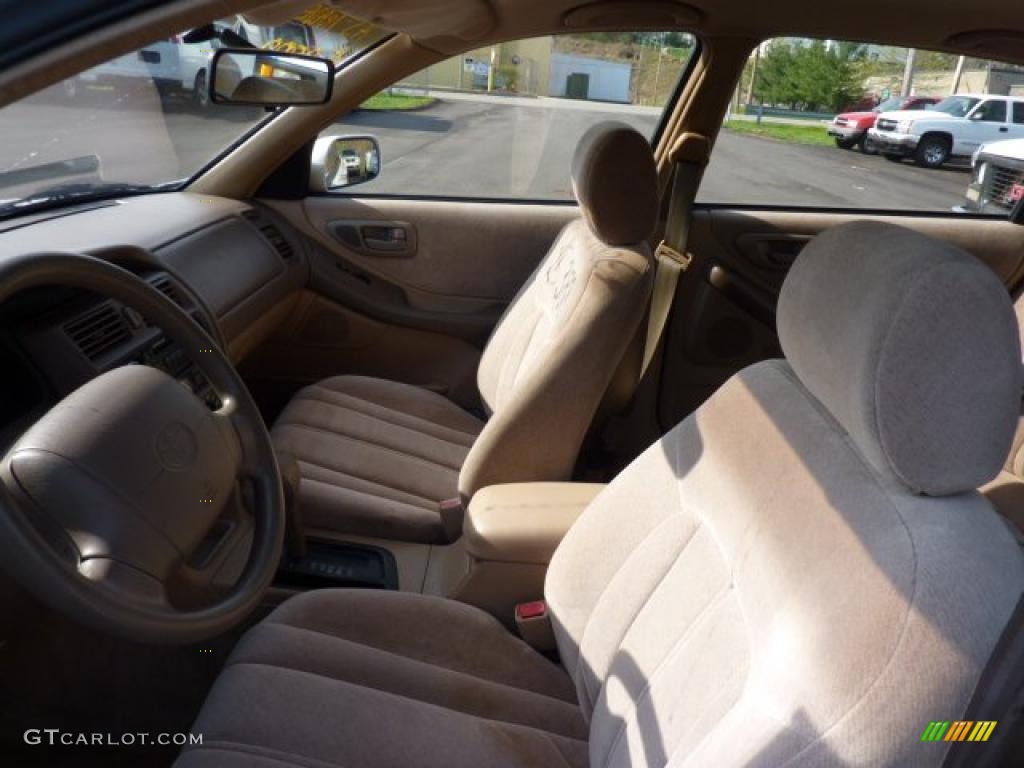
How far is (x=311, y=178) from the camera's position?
2.87m

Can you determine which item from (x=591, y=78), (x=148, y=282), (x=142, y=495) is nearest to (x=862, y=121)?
(x=591, y=78)

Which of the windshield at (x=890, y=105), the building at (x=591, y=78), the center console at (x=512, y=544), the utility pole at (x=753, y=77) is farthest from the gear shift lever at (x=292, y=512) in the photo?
the windshield at (x=890, y=105)

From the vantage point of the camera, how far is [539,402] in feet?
6.00

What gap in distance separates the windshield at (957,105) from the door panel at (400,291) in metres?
1.44

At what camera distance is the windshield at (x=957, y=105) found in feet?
10.2

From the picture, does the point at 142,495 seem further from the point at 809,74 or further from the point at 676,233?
the point at 809,74

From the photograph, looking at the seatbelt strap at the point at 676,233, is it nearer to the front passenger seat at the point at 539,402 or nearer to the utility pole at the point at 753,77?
the utility pole at the point at 753,77

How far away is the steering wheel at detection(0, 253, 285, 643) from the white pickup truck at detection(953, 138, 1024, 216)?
2678mm

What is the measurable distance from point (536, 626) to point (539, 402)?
475 millimetres

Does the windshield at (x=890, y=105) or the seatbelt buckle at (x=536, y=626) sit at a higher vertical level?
the windshield at (x=890, y=105)

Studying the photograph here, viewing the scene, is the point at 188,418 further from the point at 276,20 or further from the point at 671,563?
the point at 671,563

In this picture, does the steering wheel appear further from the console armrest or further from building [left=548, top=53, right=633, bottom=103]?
building [left=548, top=53, right=633, bottom=103]

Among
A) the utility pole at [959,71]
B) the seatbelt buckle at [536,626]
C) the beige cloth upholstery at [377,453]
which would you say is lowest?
the beige cloth upholstery at [377,453]

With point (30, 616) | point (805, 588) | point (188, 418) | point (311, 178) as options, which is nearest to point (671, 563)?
point (805, 588)
